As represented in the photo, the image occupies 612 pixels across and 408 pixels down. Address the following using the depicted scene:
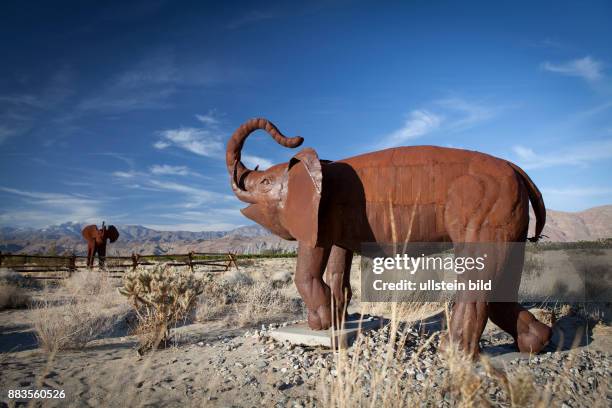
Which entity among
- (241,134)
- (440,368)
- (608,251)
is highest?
(241,134)

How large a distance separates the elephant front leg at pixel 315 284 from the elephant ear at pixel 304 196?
0.19 metres

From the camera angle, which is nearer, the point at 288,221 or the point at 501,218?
the point at 501,218

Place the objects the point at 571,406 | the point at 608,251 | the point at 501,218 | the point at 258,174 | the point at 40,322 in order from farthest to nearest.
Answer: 1. the point at 608,251
2. the point at 40,322
3. the point at 258,174
4. the point at 501,218
5. the point at 571,406

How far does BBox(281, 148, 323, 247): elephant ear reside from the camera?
169 inches

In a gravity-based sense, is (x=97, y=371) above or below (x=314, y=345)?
below

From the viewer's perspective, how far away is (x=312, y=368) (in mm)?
4160

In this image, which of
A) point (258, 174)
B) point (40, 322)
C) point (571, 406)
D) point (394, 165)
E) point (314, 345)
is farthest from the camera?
point (40, 322)

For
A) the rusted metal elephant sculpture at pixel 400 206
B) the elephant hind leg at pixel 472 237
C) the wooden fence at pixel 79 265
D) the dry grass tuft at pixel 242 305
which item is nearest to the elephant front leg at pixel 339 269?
the rusted metal elephant sculpture at pixel 400 206

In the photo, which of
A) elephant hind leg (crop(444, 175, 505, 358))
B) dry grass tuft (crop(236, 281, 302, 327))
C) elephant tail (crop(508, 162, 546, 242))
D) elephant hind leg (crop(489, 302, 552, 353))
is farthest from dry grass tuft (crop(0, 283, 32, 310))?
elephant tail (crop(508, 162, 546, 242))

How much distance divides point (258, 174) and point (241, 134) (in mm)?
604

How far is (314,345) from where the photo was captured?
468cm

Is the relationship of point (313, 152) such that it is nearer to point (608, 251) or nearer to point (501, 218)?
point (501, 218)

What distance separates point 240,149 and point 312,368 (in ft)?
9.57

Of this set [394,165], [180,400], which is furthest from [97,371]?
[394,165]
